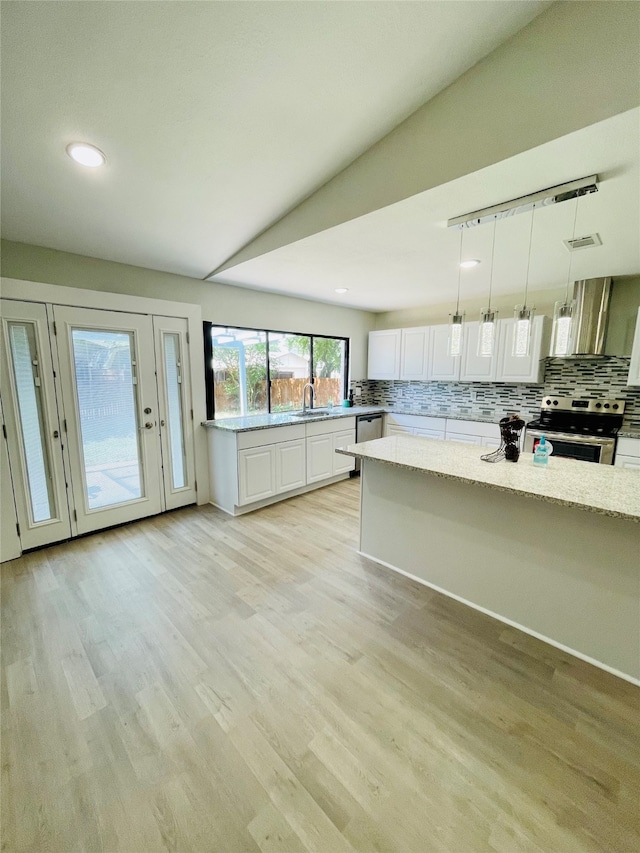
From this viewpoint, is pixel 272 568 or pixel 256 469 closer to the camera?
pixel 272 568

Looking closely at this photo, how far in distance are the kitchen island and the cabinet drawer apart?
130 cm

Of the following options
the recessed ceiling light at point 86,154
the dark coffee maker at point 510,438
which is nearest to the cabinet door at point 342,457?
the dark coffee maker at point 510,438

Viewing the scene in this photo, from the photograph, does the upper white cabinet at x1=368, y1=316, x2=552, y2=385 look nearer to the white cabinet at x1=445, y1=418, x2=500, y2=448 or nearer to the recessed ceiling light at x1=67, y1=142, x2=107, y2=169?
the white cabinet at x1=445, y1=418, x2=500, y2=448

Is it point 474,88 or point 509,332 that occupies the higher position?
point 474,88

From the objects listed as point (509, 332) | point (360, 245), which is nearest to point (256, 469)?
point (360, 245)

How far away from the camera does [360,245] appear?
2416mm

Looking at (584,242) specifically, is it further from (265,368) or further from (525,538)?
(265,368)

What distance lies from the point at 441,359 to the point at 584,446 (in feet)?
6.34

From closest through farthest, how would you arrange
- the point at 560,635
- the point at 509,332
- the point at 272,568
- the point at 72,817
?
1. the point at 72,817
2. the point at 560,635
3. the point at 272,568
4. the point at 509,332

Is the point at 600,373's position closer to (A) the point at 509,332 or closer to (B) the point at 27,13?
(A) the point at 509,332

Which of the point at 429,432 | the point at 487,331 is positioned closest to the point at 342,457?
the point at 429,432

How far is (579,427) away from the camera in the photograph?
354 cm

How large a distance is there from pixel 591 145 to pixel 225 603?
9.55 ft

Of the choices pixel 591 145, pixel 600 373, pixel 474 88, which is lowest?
pixel 600 373
